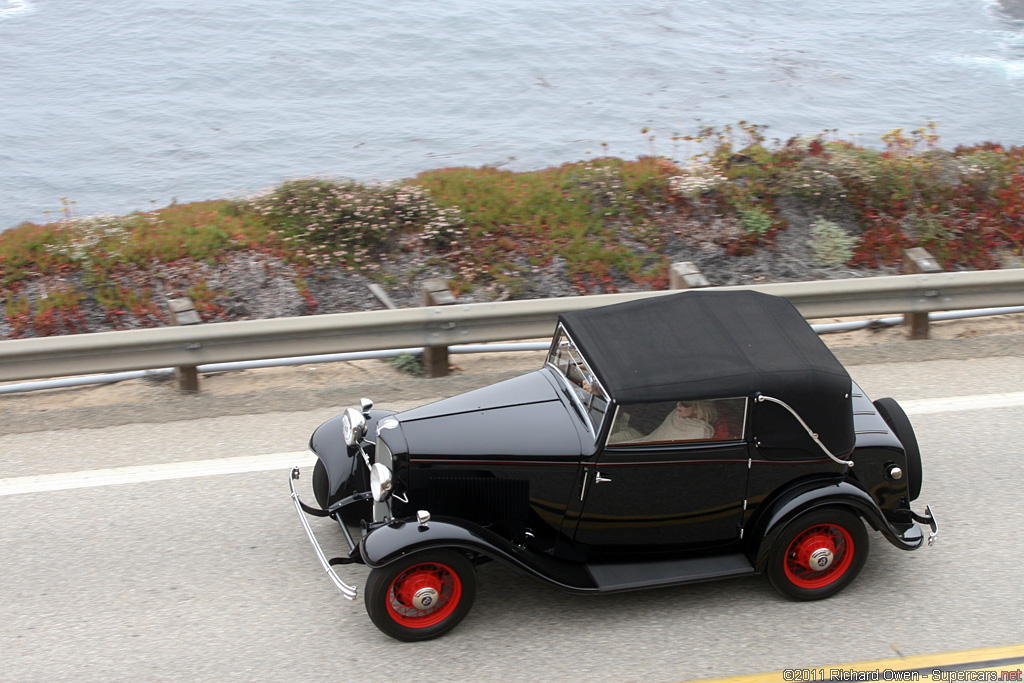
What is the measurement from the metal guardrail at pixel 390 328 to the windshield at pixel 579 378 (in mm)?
1312

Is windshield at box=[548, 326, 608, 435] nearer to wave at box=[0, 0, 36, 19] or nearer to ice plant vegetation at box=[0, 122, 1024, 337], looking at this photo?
ice plant vegetation at box=[0, 122, 1024, 337]

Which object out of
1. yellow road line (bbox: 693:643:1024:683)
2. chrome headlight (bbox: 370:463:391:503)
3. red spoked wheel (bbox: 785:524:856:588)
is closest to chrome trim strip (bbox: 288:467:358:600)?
chrome headlight (bbox: 370:463:391:503)

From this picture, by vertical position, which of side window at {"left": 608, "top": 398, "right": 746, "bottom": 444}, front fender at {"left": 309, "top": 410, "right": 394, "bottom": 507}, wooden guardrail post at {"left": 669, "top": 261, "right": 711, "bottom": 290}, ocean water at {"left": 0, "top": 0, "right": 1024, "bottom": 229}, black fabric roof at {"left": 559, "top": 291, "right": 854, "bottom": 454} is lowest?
ocean water at {"left": 0, "top": 0, "right": 1024, "bottom": 229}

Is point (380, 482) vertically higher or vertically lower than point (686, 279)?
higher

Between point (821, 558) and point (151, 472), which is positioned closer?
point (821, 558)

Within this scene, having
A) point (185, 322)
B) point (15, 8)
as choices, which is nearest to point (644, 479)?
point (185, 322)

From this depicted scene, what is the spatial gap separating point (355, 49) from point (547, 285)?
20406 millimetres

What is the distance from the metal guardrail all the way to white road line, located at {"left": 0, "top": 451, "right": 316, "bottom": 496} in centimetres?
103

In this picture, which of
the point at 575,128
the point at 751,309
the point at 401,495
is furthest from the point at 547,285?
the point at 575,128

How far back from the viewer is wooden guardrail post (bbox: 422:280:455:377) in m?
7.27

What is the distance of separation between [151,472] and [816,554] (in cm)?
417

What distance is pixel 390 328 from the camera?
7086 mm

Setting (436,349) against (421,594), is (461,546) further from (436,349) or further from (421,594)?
(436,349)

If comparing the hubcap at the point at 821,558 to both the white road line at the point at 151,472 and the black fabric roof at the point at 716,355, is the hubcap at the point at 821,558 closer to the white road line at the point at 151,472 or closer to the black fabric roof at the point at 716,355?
the black fabric roof at the point at 716,355
